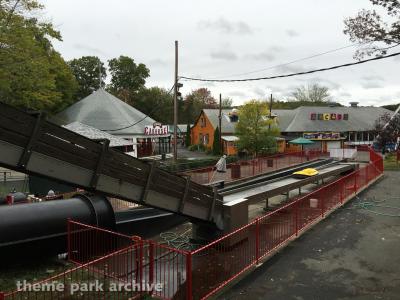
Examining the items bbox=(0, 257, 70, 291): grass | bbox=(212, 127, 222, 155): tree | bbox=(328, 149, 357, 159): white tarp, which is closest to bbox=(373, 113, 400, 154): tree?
bbox=(328, 149, 357, 159): white tarp

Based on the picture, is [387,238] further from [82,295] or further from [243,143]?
[243,143]

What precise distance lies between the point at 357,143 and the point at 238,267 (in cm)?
5365

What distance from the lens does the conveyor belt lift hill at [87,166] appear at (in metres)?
7.23

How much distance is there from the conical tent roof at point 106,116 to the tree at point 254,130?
34.1 feet

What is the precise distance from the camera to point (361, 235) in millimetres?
13234

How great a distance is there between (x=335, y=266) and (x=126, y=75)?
78.4 meters

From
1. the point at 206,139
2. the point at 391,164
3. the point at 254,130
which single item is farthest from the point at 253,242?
the point at 206,139

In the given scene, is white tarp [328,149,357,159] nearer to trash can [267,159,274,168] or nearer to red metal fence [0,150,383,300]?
trash can [267,159,274,168]

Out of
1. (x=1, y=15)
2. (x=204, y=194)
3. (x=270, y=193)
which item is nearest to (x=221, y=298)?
(x=204, y=194)

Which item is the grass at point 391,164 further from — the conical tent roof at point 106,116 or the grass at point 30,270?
the grass at point 30,270

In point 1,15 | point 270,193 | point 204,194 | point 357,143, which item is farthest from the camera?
point 357,143

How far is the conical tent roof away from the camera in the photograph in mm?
41500

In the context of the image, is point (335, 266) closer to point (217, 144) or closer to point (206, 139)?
point (217, 144)

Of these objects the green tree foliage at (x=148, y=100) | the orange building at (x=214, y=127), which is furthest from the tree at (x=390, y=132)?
the green tree foliage at (x=148, y=100)
